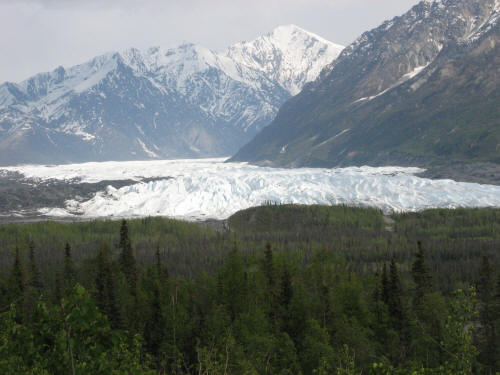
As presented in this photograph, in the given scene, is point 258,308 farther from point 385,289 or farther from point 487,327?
point 487,327

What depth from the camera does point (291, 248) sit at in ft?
374

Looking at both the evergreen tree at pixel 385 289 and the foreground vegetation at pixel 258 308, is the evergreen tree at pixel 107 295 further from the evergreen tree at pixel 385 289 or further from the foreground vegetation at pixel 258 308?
the evergreen tree at pixel 385 289

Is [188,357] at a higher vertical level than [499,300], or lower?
lower

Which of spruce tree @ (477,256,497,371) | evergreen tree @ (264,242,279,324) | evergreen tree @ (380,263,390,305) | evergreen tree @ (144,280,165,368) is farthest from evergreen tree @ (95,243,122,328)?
spruce tree @ (477,256,497,371)

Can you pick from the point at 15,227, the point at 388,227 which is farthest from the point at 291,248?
the point at 15,227

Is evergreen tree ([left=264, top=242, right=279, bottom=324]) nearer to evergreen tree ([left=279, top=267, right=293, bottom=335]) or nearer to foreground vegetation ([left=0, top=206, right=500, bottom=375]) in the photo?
foreground vegetation ([left=0, top=206, right=500, bottom=375])

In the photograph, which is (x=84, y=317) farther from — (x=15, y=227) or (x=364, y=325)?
(x=15, y=227)

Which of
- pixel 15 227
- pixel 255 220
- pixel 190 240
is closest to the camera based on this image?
pixel 190 240

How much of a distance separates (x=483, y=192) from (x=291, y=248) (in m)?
98.1

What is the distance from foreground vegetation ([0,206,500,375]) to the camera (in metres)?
20.7

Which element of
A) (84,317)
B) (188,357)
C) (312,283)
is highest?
(84,317)

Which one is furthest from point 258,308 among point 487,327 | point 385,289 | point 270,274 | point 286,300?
point 487,327

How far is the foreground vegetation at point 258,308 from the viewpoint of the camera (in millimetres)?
20656

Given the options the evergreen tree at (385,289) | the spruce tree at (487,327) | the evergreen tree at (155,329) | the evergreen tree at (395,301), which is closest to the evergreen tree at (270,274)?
the evergreen tree at (385,289)
